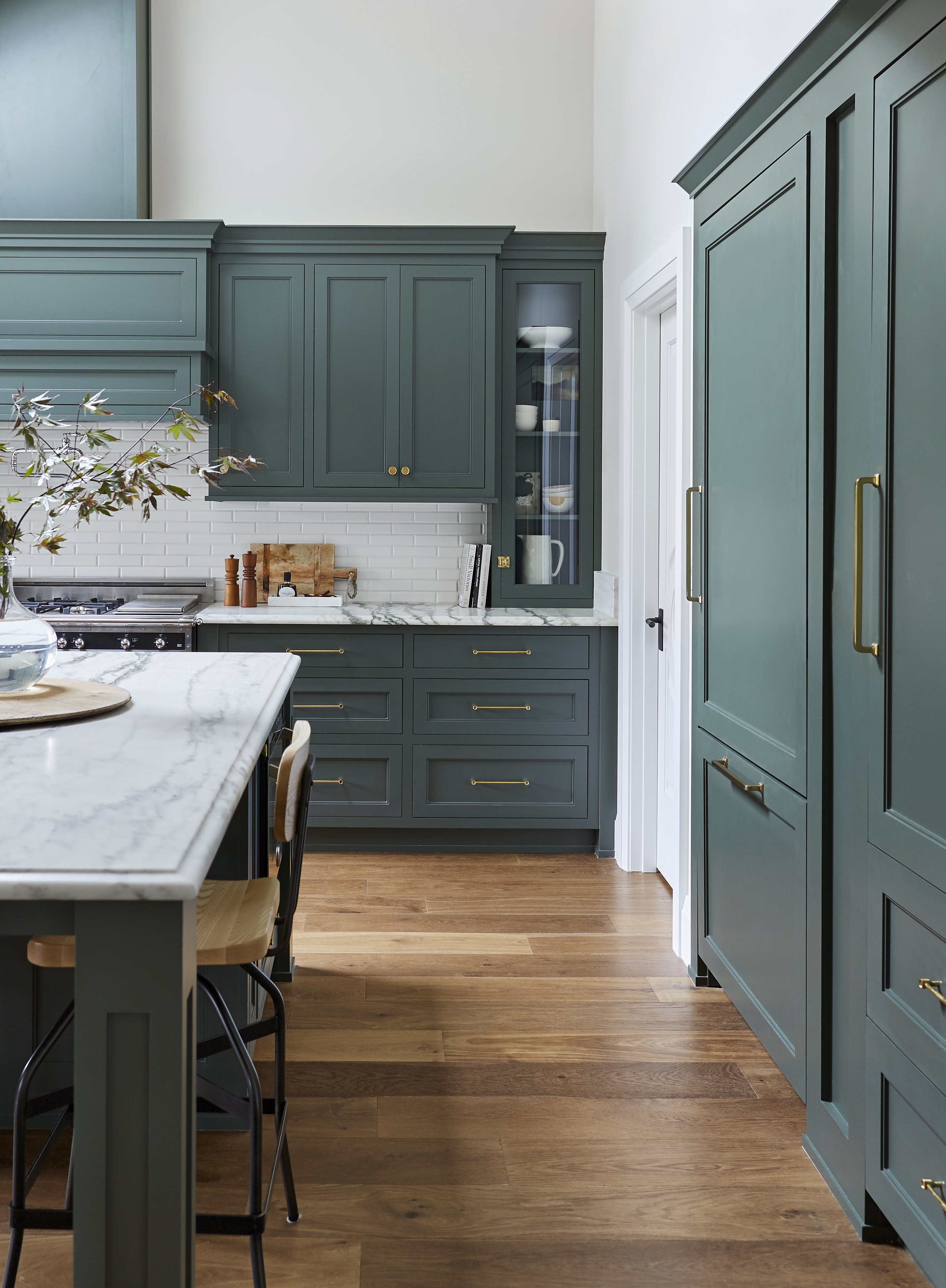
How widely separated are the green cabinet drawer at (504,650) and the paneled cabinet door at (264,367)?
0.92 m

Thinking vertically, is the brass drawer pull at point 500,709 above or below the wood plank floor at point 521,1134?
above

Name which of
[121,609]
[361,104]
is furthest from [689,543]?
[361,104]

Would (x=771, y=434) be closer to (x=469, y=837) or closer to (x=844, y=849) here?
→ (x=844, y=849)

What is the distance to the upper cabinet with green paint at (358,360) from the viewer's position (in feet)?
14.0

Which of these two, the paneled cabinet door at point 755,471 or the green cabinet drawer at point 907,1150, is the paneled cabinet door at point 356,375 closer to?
the paneled cabinet door at point 755,471

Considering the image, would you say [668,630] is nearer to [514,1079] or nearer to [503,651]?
[503,651]

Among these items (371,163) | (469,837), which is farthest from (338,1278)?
(371,163)

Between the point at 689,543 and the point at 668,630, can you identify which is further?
the point at 668,630

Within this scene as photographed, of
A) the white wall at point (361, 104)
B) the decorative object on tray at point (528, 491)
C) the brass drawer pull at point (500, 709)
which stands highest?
the white wall at point (361, 104)

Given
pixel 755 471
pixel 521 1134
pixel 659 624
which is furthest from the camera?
pixel 659 624

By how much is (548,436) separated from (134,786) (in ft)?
10.5

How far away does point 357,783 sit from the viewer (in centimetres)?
420

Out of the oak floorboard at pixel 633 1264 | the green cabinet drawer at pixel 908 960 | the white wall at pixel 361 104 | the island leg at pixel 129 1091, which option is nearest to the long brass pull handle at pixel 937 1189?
the green cabinet drawer at pixel 908 960

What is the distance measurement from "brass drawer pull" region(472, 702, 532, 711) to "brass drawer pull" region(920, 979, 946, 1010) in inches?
104
